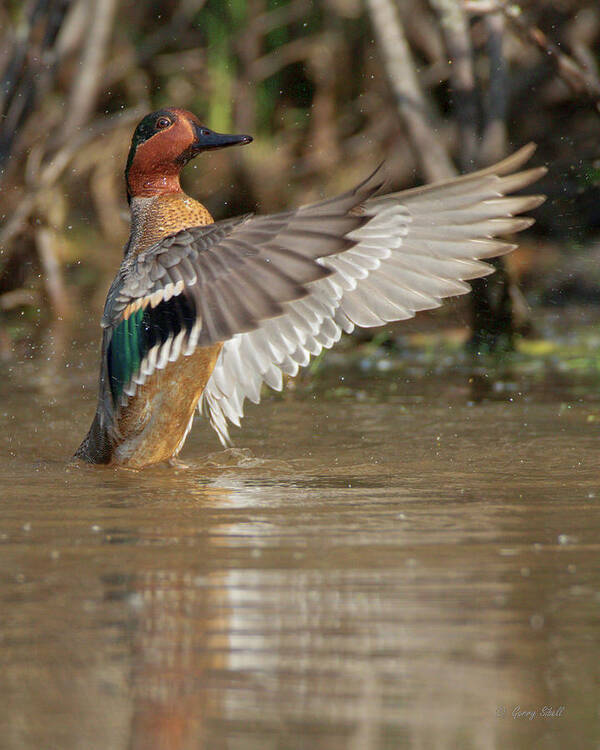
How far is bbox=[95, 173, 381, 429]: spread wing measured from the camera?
3885 millimetres

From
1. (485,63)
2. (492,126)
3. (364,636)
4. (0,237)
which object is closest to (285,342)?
(364,636)

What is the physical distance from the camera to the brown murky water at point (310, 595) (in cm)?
225

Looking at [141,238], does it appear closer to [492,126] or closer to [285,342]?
[285,342]

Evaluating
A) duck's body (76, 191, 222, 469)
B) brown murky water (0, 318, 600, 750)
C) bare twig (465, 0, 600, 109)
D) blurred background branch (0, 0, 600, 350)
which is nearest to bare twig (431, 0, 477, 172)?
bare twig (465, 0, 600, 109)

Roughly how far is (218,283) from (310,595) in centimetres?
142

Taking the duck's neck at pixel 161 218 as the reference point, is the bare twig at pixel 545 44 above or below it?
above

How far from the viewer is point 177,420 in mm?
4695

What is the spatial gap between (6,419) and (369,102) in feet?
18.7

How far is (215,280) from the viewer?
4086mm

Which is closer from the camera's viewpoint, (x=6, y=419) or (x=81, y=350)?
(x=6, y=419)
